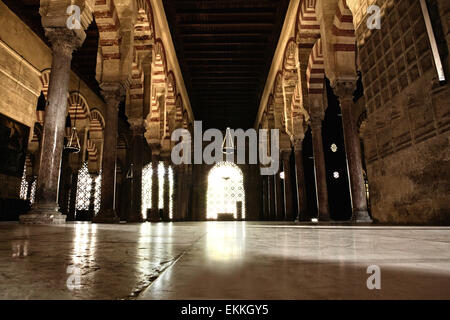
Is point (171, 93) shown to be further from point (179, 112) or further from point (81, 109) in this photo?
point (81, 109)

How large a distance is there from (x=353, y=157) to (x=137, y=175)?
495cm

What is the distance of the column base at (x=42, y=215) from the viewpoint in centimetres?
377

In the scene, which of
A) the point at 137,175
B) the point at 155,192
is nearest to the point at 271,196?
the point at 155,192

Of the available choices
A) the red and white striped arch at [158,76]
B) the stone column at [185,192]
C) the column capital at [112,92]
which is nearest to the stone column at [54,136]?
the column capital at [112,92]

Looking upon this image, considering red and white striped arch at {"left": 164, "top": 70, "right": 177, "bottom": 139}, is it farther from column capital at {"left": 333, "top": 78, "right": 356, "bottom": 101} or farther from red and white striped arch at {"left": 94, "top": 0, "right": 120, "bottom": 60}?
column capital at {"left": 333, "top": 78, "right": 356, "bottom": 101}

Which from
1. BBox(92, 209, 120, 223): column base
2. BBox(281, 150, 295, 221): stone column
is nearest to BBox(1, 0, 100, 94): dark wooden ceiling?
BBox(92, 209, 120, 223): column base

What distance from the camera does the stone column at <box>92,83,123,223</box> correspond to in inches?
218

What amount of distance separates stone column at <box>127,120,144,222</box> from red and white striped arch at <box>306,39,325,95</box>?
457 centimetres

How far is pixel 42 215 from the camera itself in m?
3.80

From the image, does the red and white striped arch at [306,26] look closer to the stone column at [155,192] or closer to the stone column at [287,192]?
the stone column at [287,192]

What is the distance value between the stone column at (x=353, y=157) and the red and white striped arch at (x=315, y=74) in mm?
2300

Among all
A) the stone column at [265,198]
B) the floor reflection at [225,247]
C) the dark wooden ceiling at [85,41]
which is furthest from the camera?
the stone column at [265,198]

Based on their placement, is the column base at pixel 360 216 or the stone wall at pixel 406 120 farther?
the column base at pixel 360 216
